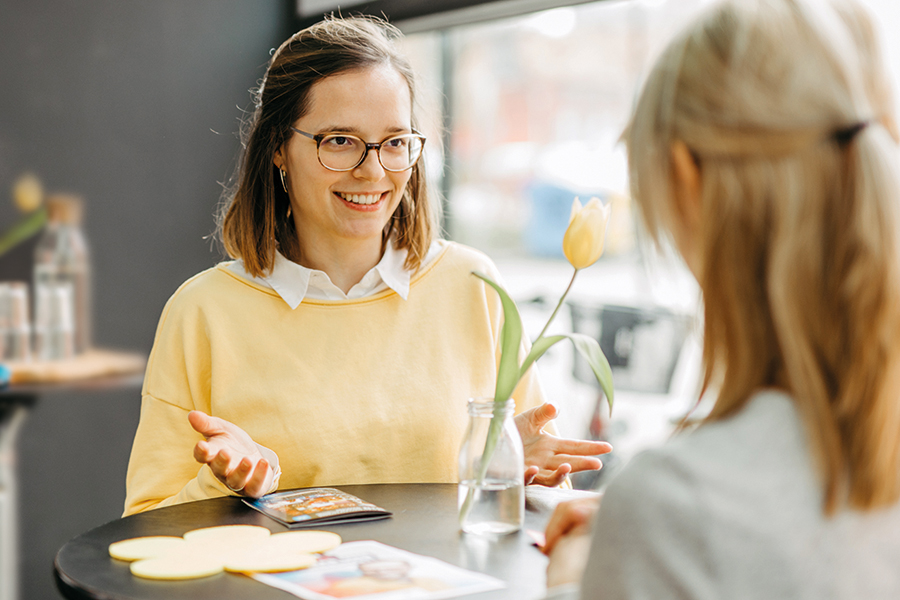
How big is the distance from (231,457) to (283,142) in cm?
77

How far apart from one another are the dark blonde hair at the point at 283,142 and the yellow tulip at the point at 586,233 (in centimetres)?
72

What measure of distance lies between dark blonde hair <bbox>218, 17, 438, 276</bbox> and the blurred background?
2.93 ft

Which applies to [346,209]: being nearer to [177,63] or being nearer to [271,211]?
[271,211]

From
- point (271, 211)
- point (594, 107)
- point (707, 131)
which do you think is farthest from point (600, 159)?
point (707, 131)

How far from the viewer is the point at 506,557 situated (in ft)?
3.51

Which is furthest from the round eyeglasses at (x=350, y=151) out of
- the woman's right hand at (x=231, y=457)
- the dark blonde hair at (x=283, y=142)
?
the woman's right hand at (x=231, y=457)

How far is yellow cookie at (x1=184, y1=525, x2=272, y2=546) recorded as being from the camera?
44.1 inches

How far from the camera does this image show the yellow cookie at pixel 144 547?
3.49 ft

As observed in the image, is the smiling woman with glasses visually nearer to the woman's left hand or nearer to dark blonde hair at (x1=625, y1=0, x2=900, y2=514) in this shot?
the woman's left hand

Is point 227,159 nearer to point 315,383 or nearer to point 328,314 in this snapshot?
point 328,314

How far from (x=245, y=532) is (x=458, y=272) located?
2.62ft

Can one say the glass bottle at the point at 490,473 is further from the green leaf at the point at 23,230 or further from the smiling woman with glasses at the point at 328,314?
the green leaf at the point at 23,230

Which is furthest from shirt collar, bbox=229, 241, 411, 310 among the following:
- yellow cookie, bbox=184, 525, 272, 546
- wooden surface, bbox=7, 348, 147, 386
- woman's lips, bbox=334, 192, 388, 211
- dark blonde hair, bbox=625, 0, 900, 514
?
wooden surface, bbox=7, 348, 147, 386

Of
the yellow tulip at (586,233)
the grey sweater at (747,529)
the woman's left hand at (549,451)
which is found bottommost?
the woman's left hand at (549,451)
